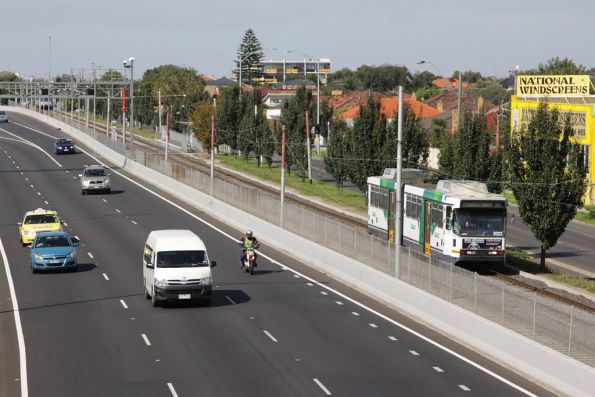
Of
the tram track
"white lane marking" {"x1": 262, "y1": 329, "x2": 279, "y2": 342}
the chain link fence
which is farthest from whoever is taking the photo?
the tram track

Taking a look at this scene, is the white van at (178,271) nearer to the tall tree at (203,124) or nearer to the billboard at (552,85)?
the billboard at (552,85)

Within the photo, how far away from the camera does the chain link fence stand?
24.3 meters

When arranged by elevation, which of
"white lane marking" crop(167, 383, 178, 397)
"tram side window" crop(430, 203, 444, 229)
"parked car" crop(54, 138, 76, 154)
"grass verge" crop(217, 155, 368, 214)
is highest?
"tram side window" crop(430, 203, 444, 229)

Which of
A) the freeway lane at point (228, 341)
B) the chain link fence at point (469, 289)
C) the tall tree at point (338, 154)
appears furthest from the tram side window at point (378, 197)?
the tall tree at point (338, 154)

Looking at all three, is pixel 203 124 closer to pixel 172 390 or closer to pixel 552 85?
pixel 552 85

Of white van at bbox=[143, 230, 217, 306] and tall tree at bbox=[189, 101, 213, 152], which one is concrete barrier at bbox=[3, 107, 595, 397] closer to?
white van at bbox=[143, 230, 217, 306]

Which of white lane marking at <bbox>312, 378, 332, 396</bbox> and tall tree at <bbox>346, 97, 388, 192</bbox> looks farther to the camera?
tall tree at <bbox>346, 97, 388, 192</bbox>

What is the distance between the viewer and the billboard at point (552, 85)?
85062 millimetres

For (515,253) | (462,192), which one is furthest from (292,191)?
(462,192)

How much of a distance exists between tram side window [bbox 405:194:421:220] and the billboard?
129ft

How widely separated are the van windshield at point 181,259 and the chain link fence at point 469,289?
21.5 feet

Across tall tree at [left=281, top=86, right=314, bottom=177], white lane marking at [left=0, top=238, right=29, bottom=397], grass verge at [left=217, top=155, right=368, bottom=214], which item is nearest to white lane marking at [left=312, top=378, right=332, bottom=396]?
white lane marking at [left=0, top=238, right=29, bottom=397]

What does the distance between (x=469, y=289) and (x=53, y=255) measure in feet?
58.4

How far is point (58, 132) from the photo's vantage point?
5428 inches
